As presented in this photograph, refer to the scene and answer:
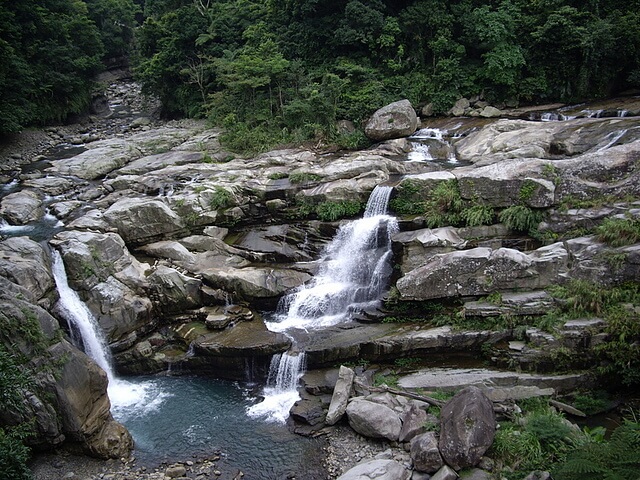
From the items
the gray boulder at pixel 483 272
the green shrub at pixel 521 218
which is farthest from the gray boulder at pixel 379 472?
the green shrub at pixel 521 218

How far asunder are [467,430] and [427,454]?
0.93m

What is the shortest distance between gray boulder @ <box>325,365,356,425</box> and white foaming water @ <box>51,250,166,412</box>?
480 centimetres

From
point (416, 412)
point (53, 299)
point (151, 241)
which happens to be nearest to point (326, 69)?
point (151, 241)

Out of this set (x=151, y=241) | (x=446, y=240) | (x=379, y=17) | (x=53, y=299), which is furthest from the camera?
(x=379, y=17)

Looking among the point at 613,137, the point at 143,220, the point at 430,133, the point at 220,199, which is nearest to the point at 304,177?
the point at 220,199

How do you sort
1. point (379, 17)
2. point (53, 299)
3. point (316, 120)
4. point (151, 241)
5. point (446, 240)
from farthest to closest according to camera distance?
1. point (379, 17)
2. point (316, 120)
3. point (151, 241)
4. point (446, 240)
5. point (53, 299)

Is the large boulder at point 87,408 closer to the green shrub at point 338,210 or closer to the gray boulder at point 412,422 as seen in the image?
the gray boulder at point 412,422

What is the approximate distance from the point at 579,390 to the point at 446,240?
5.28 meters

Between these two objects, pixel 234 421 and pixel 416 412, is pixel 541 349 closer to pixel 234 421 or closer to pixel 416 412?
pixel 416 412

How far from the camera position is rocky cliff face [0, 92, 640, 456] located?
1220 centimetres

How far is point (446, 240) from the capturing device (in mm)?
14109

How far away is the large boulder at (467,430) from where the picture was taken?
352 inches

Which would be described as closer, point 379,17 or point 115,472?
point 115,472

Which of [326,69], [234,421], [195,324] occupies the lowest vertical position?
[234,421]
